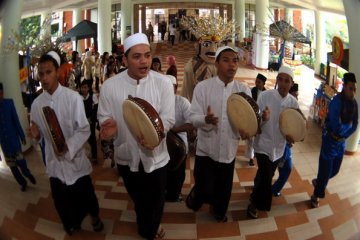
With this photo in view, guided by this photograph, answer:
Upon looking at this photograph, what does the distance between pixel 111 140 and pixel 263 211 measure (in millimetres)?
562

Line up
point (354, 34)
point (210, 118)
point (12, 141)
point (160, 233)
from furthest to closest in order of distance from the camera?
point (210, 118)
point (160, 233)
point (12, 141)
point (354, 34)

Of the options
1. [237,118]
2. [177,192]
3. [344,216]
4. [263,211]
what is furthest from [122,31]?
[344,216]

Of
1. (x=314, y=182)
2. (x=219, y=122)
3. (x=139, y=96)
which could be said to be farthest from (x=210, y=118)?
(x=314, y=182)

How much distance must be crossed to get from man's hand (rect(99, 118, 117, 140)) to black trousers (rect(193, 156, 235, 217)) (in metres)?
0.36

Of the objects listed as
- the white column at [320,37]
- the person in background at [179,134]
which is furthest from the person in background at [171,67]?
the white column at [320,37]

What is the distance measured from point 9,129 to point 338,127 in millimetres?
956

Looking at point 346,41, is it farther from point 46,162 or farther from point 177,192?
point 46,162

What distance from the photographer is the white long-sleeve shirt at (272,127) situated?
1052 mm

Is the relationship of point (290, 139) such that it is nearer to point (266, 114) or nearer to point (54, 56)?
point (266, 114)

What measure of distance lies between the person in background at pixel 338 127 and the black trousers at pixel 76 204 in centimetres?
74

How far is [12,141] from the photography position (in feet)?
3.29

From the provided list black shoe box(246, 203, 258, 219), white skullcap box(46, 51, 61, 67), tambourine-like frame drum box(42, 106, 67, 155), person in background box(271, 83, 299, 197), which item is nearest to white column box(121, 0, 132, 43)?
white skullcap box(46, 51, 61, 67)

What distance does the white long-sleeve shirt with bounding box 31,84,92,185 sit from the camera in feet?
3.14

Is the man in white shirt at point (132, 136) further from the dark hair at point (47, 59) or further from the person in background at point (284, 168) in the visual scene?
the person in background at point (284, 168)
